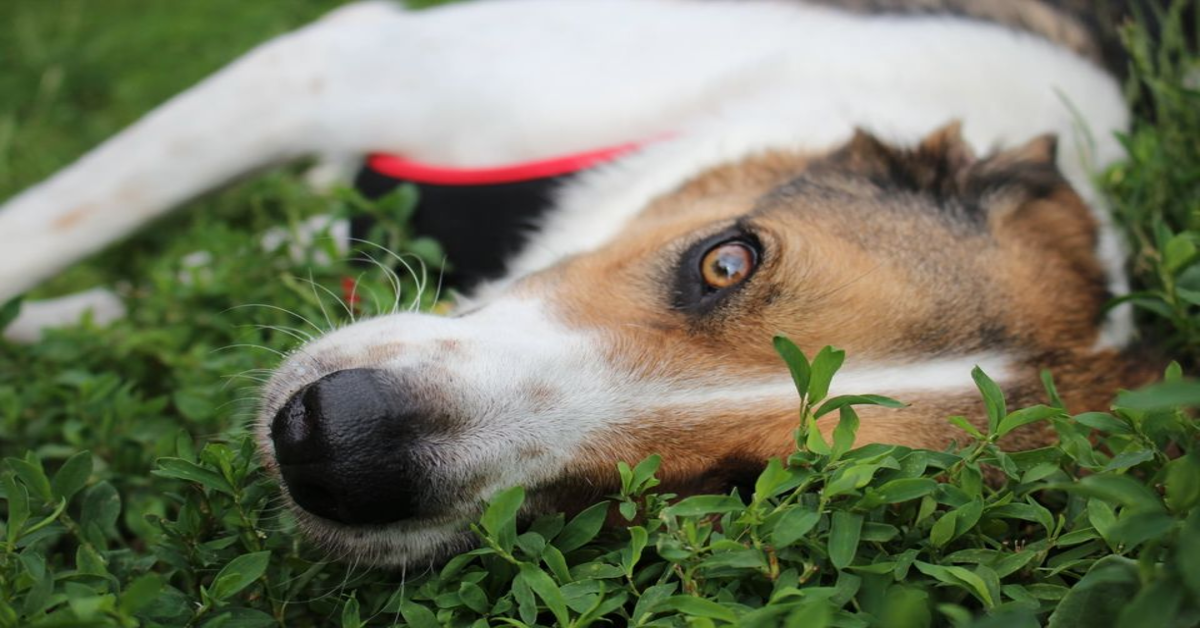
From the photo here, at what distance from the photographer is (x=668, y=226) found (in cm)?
271

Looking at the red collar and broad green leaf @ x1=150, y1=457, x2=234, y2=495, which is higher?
the red collar

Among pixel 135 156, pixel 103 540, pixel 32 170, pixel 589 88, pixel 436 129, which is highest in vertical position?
pixel 589 88

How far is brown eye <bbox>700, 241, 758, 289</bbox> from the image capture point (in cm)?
240

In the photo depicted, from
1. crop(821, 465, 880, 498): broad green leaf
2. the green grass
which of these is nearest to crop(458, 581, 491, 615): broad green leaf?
the green grass

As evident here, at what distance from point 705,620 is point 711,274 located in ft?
3.26

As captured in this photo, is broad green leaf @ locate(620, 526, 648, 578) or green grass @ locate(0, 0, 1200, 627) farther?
broad green leaf @ locate(620, 526, 648, 578)

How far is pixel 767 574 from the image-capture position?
1.75m

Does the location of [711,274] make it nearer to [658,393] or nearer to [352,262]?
[658,393]

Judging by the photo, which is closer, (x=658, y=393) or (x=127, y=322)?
(x=658, y=393)

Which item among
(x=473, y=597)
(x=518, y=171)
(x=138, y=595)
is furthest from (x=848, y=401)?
(x=518, y=171)

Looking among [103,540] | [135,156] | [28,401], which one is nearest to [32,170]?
[135,156]

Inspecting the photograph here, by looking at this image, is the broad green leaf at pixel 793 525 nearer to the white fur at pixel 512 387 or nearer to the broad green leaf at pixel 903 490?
the broad green leaf at pixel 903 490

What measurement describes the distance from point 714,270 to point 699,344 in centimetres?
20

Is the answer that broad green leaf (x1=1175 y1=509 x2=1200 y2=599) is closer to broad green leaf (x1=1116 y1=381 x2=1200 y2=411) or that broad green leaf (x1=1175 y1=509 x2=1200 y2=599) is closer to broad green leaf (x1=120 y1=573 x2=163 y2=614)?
broad green leaf (x1=1116 y1=381 x2=1200 y2=411)
